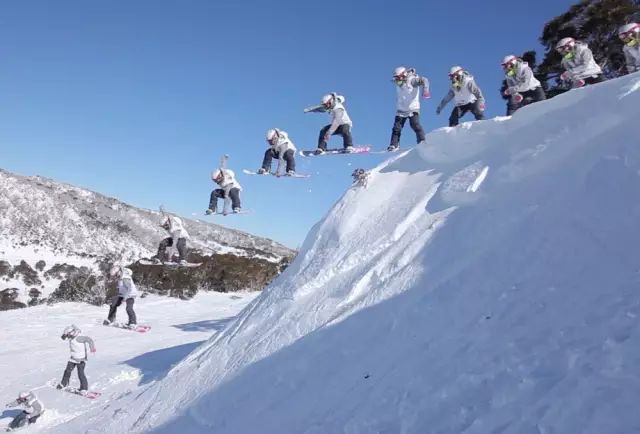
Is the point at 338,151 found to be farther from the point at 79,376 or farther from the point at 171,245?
the point at 79,376

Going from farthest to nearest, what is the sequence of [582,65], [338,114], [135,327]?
[135,327], [338,114], [582,65]

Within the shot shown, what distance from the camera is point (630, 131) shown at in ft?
19.4

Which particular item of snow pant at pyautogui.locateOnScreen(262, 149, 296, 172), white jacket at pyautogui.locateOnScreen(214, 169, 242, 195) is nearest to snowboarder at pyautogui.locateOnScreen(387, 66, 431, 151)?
snow pant at pyautogui.locateOnScreen(262, 149, 296, 172)

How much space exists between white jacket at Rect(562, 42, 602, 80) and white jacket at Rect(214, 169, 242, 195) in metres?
8.61

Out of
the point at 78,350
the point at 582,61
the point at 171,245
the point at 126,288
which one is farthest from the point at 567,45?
the point at 126,288

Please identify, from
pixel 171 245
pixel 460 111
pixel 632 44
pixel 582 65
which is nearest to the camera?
pixel 632 44

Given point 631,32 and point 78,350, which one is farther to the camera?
point 78,350

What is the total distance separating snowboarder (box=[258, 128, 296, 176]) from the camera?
1318cm

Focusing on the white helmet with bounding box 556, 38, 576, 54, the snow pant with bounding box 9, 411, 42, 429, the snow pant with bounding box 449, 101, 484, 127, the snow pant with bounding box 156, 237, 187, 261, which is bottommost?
the snow pant with bounding box 9, 411, 42, 429

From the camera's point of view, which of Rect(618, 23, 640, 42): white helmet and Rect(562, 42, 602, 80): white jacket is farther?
Rect(562, 42, 602, 80): white jacket

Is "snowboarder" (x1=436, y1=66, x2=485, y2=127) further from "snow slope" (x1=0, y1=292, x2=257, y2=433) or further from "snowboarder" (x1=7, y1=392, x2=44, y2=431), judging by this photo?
"snowboarder" (x1=7, y1=392, x2=44, y2=431)

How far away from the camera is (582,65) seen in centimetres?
1112

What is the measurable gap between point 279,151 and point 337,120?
5.92 ft

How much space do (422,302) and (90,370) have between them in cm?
1050
